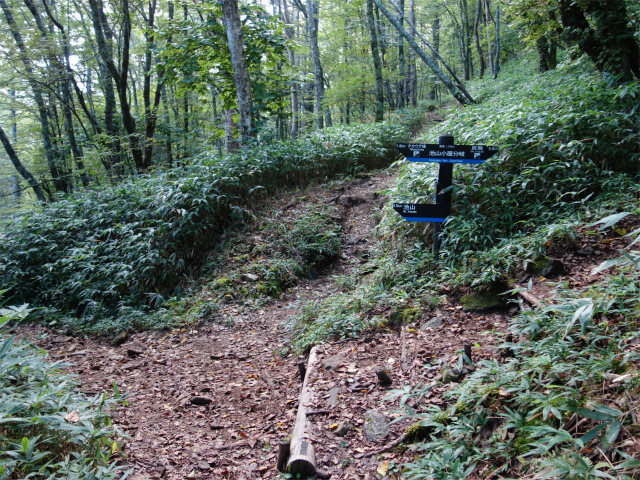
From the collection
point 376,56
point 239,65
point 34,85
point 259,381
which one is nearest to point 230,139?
point 239,65

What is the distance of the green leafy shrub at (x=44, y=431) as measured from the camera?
203 cm

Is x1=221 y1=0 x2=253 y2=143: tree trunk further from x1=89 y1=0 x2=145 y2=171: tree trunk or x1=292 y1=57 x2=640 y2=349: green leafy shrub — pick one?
x1=292 y1=57 x2=640 y2=349: green leafy shrub

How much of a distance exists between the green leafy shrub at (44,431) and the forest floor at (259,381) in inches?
14.7

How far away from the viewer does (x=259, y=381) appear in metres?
4.07

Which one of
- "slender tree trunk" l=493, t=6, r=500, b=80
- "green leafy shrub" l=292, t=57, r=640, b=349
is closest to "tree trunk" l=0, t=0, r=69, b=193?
"green leafy shrub" l=292, t=57, r=640, b=349

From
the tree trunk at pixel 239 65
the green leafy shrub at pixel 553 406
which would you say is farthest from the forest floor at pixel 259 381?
the tree trunk at pixel 239 65

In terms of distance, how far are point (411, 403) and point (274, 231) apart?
4.85 metres

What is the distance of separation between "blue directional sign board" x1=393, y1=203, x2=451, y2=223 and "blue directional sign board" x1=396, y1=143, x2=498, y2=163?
539 millimetres

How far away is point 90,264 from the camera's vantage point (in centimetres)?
660

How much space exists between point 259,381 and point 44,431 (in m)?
2.11

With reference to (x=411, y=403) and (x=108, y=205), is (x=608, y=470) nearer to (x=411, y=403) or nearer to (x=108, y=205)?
(x=411, y=403)

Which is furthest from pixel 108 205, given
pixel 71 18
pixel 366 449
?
pixel 71 18

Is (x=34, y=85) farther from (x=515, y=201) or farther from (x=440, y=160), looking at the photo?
(x=515, y=201)

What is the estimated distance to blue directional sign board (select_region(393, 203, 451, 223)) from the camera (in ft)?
14.3
